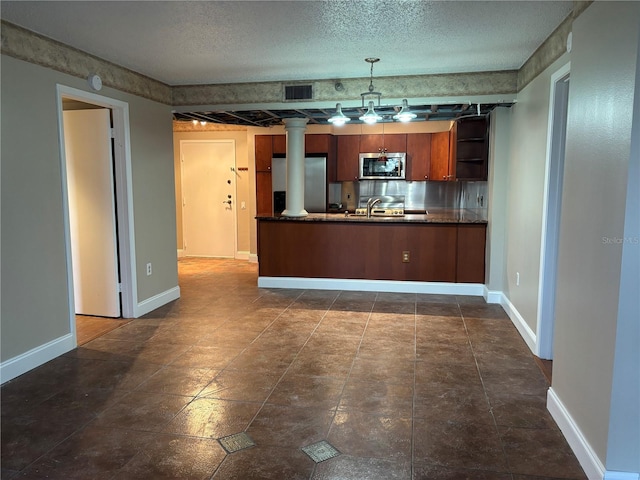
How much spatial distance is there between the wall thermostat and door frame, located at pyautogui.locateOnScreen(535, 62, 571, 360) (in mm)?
3682

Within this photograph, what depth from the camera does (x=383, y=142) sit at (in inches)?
288

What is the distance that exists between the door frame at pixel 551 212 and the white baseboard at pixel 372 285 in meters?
1.95

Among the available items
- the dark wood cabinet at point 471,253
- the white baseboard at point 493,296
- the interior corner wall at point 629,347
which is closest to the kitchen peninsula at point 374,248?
the dark wood cabinet at point 471,253

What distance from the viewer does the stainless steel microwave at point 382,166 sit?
7.30 metres

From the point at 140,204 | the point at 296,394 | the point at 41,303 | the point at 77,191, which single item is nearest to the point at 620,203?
the point at 296,394

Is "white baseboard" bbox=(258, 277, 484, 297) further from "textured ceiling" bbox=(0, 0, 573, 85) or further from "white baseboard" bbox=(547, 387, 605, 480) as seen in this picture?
"white baseboard" bbox=(547, 387, 605, 480)

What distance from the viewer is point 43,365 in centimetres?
339

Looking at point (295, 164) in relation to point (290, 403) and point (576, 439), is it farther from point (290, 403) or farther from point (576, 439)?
point (576, 439)

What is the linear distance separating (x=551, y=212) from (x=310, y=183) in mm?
4507

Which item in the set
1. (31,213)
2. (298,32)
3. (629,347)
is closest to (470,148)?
(298,32)

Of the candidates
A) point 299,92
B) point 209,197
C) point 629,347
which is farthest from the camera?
point 209,197

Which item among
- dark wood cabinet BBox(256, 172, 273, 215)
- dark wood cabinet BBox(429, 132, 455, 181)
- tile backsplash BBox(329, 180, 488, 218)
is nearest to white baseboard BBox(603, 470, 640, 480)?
dark wood cabinet BBox(429, 132, 455, 181)

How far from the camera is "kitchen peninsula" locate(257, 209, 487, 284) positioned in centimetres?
545

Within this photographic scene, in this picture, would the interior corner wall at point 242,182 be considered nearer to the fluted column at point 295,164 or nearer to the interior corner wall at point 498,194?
the fluted column at point 295,164
